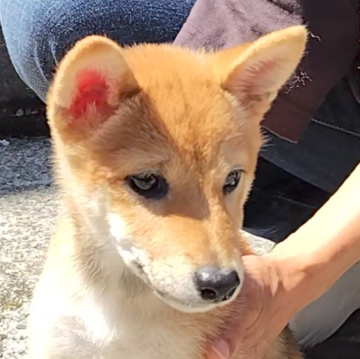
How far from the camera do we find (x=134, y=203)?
1581 millimetres

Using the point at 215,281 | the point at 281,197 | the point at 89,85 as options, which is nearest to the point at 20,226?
the point at 281,197

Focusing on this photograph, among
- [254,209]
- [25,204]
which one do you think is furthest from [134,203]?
[25,204]

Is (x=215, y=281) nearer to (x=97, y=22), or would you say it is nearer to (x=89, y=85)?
(x=89, y=85)

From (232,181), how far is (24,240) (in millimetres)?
1318

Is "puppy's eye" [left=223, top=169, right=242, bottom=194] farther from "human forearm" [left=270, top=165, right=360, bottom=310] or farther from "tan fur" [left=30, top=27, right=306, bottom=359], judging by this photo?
"human forearm" [left=270, top=165, right=360, bottom=310]

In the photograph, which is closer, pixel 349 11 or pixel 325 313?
pixel 349 11

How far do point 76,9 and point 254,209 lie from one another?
2.55ft

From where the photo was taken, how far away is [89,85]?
5.22 ft

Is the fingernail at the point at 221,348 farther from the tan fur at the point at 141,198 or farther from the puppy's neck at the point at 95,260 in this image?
the puppy's neck at the point at 95,260

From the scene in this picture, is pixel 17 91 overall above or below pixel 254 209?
below

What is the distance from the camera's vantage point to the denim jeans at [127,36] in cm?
238

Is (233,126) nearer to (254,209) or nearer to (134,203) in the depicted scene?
(134,203)

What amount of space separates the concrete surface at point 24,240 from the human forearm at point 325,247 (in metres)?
0.40

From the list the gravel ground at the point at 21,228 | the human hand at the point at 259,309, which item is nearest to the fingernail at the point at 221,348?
the human hand at the point at 259,309
